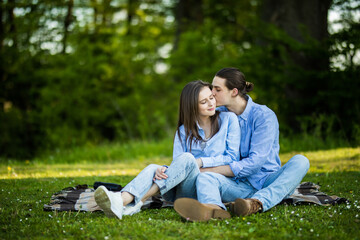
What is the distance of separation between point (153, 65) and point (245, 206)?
553 inches

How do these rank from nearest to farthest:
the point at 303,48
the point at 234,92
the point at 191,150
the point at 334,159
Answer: the point at 191,150, the point at 234,92, the point at 334,159, the point at 303,48

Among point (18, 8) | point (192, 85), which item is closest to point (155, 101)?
point (18, 8)

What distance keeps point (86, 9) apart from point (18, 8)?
11.7ft

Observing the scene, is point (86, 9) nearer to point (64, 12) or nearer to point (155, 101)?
point (64, 12)

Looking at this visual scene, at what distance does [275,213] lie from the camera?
11.1 feet

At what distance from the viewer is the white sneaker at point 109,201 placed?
10.4 ft

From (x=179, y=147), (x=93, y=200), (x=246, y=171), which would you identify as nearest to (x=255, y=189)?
(x=246, y=171)

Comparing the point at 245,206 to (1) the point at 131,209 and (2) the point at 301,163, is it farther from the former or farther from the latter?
(1) the point at 131,209

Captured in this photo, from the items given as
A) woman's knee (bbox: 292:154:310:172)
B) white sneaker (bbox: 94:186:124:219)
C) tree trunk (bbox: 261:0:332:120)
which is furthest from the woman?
tree trunk (bbox: 261:0:332:120)

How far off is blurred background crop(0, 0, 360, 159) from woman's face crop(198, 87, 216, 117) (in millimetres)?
4553

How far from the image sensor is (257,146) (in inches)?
145

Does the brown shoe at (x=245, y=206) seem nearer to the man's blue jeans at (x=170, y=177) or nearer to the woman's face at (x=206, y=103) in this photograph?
the man's blue jeans at (x=170, y=177)

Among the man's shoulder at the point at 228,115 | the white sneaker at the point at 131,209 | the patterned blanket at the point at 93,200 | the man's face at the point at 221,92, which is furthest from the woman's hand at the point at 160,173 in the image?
the man's face at the point at 221,92

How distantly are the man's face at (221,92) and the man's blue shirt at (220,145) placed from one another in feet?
0.81
